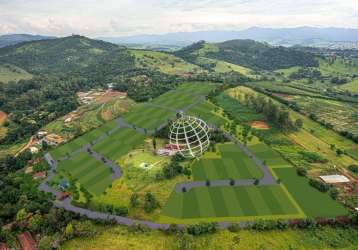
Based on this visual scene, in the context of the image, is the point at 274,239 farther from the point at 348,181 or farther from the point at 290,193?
the point at 348,181

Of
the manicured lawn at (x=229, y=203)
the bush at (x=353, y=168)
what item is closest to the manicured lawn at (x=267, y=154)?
the manicured lawn at (x=229, y=203)

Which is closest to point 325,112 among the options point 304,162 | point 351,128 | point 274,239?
point 351,128

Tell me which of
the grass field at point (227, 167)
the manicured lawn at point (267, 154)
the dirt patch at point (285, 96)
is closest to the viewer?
the grass field at point (227, 167)

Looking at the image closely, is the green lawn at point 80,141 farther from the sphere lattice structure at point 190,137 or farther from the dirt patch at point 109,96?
the dirt patch at point 109,96

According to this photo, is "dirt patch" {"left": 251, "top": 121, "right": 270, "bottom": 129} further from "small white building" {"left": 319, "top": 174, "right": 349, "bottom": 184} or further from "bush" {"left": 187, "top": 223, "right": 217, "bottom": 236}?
"bush" {"left": 187, "top": 223, "right": 217, "bottom": 236}

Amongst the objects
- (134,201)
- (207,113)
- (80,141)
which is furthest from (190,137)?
(80,141)

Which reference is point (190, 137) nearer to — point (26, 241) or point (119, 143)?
point (119, 143)

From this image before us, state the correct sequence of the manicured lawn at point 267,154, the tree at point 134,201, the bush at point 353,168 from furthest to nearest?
1. the manicured lawn at point 267,154
2. the bush at point 353,168
3. the tree at point 134,201
